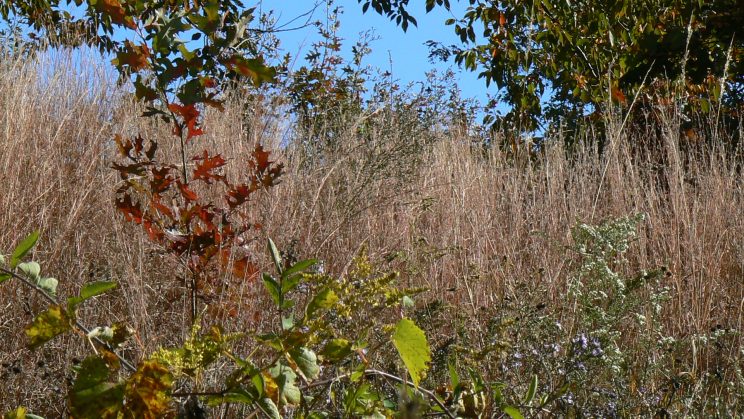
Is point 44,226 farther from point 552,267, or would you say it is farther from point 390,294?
point 390,294

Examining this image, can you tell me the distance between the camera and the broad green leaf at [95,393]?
1463mm

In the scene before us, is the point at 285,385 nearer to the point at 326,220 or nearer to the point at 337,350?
the point at 337,350

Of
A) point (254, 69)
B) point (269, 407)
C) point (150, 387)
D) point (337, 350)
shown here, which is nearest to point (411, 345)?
point (337, 350)

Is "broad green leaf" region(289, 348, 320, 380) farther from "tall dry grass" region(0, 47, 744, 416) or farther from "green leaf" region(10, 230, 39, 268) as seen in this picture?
"tall dry grass" region(0, 47, 744, 416)

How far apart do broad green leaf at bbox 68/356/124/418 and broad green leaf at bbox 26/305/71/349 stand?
8 cm

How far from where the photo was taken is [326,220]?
12.4 feet

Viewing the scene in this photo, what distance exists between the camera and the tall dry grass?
3.16m

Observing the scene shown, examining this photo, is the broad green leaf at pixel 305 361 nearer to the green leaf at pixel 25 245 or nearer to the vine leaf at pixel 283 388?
the vine leaf at pixel 283 388

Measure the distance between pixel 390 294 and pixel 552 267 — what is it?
7.45 feet

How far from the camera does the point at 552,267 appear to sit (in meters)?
3.86

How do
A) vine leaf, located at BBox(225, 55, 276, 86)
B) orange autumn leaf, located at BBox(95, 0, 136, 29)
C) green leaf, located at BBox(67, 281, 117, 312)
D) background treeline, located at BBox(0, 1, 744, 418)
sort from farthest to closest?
orange autumn leaf, located at BBox(95, 0, 136, 29) → vine leaf, located at BBox(225, 55, 276, 86) → background treeline, located at BBox(0, 1, 744, 418) → green leaf, located at BBox(67, 281, 117, 312)

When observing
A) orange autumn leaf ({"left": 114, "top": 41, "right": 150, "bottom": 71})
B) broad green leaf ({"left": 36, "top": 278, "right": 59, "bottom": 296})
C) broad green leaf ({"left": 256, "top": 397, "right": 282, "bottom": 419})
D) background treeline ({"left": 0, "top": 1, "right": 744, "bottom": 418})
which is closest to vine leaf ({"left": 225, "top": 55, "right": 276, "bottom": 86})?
background treeline ({"left": 0, "top": 1, "right": 744, "bottom": 418})

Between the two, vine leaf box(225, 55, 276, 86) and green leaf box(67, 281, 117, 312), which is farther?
vine leaf box(225, 55, 276, 86)

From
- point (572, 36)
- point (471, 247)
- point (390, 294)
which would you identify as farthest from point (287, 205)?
point (572, 36)
